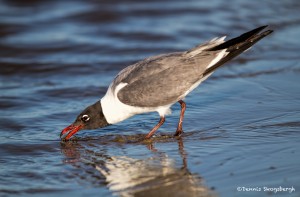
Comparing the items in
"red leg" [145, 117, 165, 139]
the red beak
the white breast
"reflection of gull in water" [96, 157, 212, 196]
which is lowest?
"reflection of gull in water" [96, 157, 212, 196]

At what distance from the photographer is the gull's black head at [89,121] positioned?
710 cm

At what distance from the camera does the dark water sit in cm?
554

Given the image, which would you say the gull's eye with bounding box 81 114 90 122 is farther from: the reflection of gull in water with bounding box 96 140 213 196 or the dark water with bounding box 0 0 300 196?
the reflection of gull in water with bounding box 96 140 213 196

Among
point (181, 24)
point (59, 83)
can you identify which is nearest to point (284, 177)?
point (59, 83)

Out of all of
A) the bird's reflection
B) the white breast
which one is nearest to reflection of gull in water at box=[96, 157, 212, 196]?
the bird's reflection

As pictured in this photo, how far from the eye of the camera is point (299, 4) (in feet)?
48.0

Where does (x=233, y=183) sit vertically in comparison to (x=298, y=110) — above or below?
below

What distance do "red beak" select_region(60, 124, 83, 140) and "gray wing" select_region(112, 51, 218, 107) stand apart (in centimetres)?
66

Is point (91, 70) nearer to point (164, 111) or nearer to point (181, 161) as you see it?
point (164, 111)

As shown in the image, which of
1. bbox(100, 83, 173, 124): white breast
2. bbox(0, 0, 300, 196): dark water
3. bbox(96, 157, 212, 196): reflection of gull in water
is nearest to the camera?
bbox(96, 157, 212, 196): reflection of gull in water

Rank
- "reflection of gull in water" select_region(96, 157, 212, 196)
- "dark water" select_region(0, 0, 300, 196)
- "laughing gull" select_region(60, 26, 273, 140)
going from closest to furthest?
"reflection of gull in water" select_region(96, 157, 212, 196)
"dark water" select_region(0, 0, 300, 196)
"laughing gull" select_region(60, 26, 273, 140)

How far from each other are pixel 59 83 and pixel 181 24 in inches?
168

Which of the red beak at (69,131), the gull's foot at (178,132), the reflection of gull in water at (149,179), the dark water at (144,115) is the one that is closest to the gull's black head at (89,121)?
the red beak at (69,131)

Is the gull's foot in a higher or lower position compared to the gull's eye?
lower
